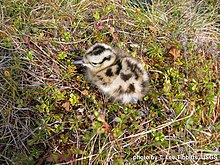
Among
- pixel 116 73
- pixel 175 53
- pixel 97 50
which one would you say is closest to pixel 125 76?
pixel 116 73

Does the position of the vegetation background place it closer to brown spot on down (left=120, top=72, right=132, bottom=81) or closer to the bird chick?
the bird chick

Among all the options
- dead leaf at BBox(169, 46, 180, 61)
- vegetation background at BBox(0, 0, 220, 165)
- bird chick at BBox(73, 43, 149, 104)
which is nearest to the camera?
vegetation background at BBox(0, 0, 220, 165)

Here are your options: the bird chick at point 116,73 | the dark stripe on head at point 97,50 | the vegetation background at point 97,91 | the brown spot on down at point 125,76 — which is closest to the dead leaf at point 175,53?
the vegetation background at point 97,91

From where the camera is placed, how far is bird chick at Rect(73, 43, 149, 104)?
94.6 inches

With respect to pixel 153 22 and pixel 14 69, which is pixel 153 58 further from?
pixel 14 69

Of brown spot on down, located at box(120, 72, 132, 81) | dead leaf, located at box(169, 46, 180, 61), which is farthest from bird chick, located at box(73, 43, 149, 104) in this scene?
dead leaf, located at box(169, 46, 180, 61)

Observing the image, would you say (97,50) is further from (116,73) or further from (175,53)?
(175,53)

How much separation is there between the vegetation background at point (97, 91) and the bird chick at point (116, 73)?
10 cm

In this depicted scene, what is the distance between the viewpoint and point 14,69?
2.50 m

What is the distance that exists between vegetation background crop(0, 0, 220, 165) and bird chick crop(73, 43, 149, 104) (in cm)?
10

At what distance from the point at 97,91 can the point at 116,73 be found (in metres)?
0.25

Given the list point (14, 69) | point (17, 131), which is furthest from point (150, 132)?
point (14, 69)

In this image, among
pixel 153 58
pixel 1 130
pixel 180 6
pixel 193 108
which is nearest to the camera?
pixel 1 130

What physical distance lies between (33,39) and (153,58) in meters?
1.05
